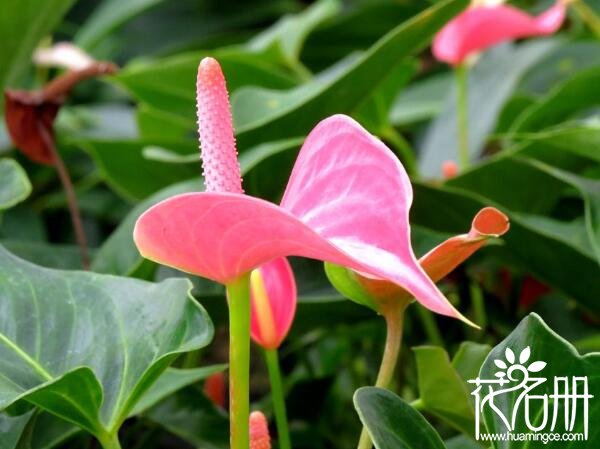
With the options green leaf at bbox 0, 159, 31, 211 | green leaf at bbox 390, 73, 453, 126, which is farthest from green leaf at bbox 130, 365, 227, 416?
green leaf at bbox 390, 73, 453, 126

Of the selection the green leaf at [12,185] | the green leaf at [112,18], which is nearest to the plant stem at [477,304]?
the green leaf at [12,185]

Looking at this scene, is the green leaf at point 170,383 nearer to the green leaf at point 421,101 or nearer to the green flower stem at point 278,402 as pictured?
the green flower stem at point 278,402

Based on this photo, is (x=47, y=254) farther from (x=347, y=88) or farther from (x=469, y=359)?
(x=469, y=359)

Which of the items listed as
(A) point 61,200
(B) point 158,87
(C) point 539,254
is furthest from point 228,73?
(C) point 539,254

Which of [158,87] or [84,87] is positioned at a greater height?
[84,87]

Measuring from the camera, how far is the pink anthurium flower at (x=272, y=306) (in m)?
0.46

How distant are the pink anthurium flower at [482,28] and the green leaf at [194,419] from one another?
33 cm

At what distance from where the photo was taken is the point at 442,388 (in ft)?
1.48

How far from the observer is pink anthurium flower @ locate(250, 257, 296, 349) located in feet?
1.51

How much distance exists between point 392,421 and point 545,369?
2.3 inches

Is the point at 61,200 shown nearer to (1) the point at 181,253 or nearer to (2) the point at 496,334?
(2) the point at 496,334

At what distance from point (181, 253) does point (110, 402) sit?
107mm

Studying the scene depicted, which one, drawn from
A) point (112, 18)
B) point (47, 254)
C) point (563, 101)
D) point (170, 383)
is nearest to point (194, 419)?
point (170, 383)

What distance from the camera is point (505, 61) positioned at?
101cm
